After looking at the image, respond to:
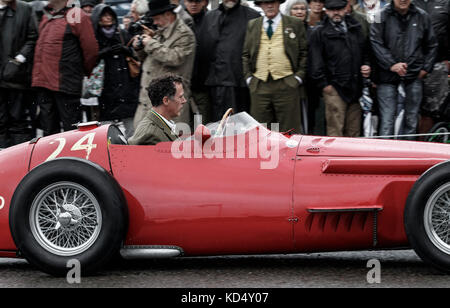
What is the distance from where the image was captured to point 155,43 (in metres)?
8.20

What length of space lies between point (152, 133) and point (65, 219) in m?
0.88

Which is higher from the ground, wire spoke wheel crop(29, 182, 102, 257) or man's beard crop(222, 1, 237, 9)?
man's beard crop(222, 1, 237, 9)

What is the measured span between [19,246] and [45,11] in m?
4.27

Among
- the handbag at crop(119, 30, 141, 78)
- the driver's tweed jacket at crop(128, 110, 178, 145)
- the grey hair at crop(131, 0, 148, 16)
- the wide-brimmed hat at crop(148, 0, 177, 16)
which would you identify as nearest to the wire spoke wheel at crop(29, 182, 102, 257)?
the driver's tweed jacket at crop(128, 110, 178, 145)

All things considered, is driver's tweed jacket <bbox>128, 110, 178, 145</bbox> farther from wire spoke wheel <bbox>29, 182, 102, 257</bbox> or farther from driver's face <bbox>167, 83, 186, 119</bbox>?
wire spoke wheel <bbox>29, 182, 102, 257</bbox>

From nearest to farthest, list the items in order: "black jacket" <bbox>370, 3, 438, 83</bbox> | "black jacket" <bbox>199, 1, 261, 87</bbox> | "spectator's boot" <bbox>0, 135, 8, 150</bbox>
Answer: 1. "black jacket" <bbox>370, 3, 438, 83</bbox>
2. "black jacket" <bbox>199, 1, 261, 87</bbox>
3. "spectator's boot" <bbox>0, 135, 8, 150</bbox>

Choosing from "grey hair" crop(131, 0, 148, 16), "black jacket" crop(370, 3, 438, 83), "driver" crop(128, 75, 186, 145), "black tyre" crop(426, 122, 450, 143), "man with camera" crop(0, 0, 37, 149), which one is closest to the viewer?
"driver" crop(128, 75, 186, 145)

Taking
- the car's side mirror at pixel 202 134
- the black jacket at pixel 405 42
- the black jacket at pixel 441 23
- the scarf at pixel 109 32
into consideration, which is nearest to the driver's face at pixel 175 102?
the car's side mirror at pixel 202 134

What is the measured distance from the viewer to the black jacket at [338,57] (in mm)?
8133

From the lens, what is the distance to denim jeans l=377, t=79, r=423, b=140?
8.10 metres

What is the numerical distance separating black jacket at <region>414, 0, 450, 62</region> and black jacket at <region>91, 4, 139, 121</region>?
11.6ft

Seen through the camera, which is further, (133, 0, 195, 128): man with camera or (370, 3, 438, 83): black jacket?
(133, 0, 195, 128): man with camera

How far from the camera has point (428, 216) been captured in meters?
4.72

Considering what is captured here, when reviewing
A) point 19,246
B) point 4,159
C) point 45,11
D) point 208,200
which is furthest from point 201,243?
point 45,11
